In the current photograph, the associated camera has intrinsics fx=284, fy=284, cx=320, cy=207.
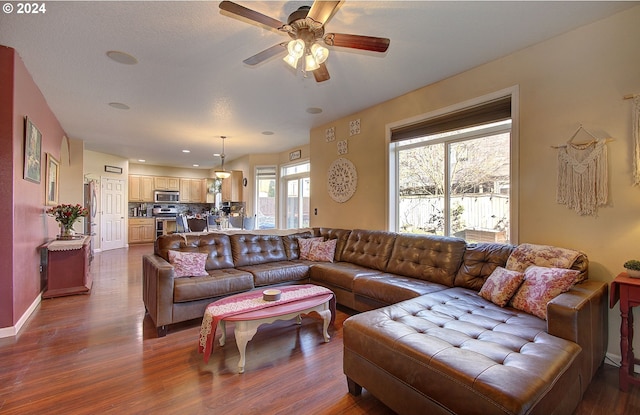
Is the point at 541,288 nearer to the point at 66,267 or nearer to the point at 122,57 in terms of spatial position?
the point at 122,57

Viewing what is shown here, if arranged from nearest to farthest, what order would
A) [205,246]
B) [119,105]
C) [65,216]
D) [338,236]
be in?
[205,246] < [65,216] < [119,105] < [338,236]

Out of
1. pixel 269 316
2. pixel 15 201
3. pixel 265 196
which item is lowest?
pixel 269 316

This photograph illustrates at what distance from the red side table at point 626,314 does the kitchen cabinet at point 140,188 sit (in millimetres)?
10802

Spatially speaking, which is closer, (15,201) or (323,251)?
(15,201)

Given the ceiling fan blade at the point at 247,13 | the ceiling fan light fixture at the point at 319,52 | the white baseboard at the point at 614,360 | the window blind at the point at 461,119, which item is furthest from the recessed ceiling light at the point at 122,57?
the white baseboard at the point at 614,360

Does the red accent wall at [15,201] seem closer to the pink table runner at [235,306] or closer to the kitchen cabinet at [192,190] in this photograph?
the pink table runner at [235,306]

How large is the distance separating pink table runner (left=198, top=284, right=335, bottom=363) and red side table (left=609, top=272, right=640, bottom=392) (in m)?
2.10

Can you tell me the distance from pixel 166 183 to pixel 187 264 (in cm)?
790

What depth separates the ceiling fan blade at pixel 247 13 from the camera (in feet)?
→ 5.21

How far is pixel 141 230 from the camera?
30.2ft

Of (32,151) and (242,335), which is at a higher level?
(32,151)

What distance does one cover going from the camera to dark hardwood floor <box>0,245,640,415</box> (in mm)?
1738

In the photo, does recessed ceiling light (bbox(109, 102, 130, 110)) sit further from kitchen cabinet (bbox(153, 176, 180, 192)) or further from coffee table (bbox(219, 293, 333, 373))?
kitchen cabinet (bbox(153, 176, 180, 192))

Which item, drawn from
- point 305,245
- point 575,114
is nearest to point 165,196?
point 305,245
